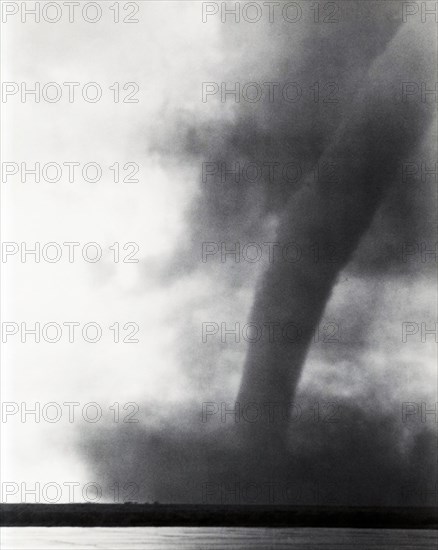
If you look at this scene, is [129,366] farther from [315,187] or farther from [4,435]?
[315,187]

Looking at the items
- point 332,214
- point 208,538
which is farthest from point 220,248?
point 208,538

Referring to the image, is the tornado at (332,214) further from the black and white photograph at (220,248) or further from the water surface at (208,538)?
the water surface at (208,538)

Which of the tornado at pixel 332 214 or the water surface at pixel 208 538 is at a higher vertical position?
the tornado at pixel 332 214

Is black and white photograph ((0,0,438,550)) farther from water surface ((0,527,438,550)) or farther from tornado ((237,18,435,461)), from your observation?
water surface ((0,527,438,550))

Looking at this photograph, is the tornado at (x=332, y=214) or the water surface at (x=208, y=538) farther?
the tornado at (x=332, y=214)

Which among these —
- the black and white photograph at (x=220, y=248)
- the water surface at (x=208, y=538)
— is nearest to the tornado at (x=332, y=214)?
the black and white photograph at (x=220, y=248)

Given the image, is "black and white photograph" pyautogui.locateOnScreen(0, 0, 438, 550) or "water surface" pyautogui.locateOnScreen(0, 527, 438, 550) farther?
"black and white photograph" pyautogui.locateOnScreen(0, 0, 438, 550)

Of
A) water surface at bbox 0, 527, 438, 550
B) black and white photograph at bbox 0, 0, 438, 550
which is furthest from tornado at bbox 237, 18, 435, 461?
water surface at bbox 0, 527, 438, 550

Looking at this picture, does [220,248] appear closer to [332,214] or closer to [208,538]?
[332,214]
